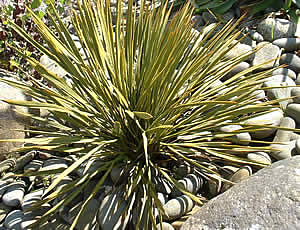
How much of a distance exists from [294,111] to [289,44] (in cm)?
83

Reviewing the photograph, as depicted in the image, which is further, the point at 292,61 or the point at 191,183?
the point at 292,61

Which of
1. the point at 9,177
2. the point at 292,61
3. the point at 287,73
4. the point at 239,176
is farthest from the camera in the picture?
the point at 292,61

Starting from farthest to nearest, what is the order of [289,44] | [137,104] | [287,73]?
[289,44] < [287,73] < [137,104]

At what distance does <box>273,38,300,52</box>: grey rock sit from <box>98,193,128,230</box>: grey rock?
1.91 m

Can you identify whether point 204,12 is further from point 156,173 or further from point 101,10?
point 156,173

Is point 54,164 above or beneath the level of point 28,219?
above

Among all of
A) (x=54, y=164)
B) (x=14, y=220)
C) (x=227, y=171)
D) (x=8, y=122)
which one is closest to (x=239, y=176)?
(x=227, y=171)

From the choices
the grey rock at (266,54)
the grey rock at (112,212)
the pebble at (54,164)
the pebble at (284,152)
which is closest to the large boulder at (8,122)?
the pebble at (54,164)

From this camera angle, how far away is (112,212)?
1.68 metres

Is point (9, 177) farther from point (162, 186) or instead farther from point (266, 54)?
point (266, 54)

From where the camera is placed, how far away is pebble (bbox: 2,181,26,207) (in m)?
1.87

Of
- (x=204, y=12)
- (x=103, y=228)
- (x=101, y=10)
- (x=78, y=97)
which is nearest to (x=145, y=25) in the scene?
(x=101, y=10)

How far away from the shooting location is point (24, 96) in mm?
2271

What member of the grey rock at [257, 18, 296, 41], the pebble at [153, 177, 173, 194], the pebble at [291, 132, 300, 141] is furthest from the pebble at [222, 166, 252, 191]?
the grey rock at [257, 18, 296, 41]
